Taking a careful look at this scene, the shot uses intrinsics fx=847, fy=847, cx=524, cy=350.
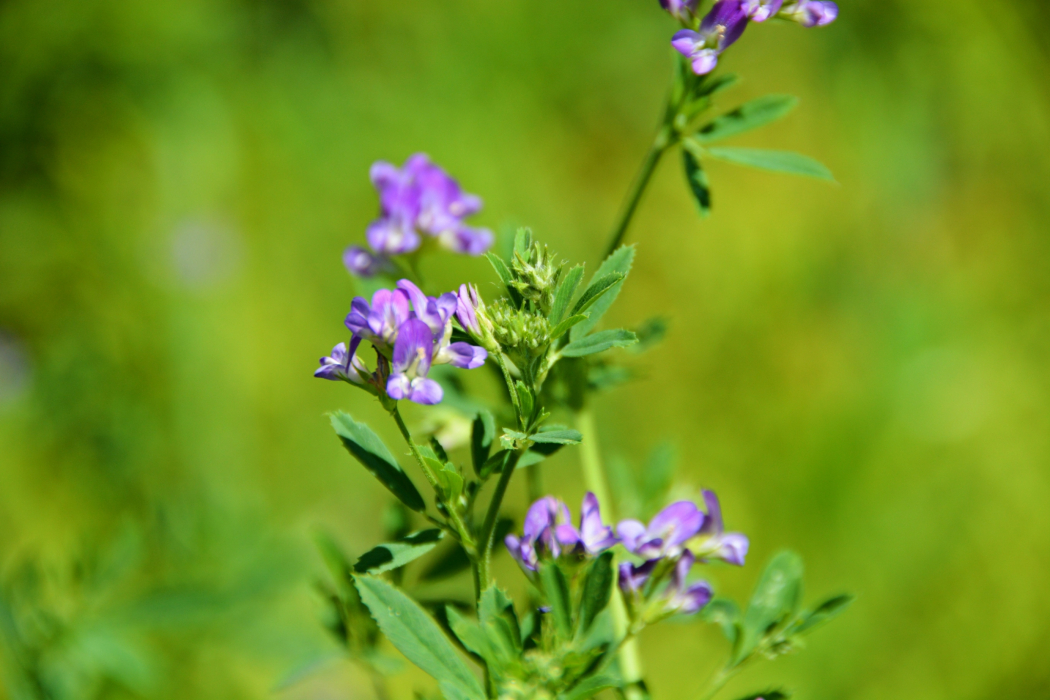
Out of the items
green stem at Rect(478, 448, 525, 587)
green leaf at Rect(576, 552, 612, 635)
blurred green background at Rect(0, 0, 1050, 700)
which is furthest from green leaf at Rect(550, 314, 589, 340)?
blurred green background at Rect(0, 0, 1050, 700)

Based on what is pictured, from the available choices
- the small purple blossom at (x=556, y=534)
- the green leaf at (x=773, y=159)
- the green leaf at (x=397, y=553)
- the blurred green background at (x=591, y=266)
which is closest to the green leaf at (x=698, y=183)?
the green leaf at (x=773, y=159)

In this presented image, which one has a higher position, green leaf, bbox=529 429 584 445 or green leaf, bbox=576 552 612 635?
green leaf, bbox=529 429 584 445

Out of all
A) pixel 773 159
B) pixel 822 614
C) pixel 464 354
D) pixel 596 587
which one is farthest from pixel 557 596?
pixel 773 159

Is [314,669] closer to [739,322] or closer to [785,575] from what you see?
[785,575]

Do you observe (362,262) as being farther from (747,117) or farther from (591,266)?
(591,266)

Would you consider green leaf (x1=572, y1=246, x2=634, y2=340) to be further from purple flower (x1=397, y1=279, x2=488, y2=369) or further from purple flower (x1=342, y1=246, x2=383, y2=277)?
purple flower (x1=342, y1=246, x2=383, y2=277)

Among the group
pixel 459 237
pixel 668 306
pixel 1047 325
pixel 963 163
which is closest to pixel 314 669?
pixel 459 237

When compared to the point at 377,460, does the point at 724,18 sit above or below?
above
